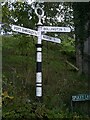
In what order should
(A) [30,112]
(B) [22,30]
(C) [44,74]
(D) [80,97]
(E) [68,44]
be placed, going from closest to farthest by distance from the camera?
(B) [22,30] → (A) [30,112] → (D) [80,97] → (C) [44,74] → (E) [68,44]

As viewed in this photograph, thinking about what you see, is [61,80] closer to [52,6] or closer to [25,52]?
[25,52]

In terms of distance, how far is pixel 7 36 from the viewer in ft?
34.9

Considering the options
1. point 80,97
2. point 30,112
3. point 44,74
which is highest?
point 44,74

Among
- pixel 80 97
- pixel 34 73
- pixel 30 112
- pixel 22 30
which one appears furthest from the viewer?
pixel 34 73

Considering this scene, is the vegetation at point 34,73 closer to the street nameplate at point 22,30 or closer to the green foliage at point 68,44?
the green foliage at point 68,44

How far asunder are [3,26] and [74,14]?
2.19m

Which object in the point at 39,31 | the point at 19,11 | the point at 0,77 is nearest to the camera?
the point at 39,31

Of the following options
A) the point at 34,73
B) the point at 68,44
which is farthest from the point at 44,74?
the point at 68,44

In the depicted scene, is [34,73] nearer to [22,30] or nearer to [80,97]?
[80,97]

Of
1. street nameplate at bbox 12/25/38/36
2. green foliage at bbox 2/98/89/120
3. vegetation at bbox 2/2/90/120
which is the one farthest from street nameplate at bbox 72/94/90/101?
street nameplate at bbox 12/25/38/36

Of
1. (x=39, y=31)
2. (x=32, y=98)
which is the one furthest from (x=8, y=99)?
(x=39, y=31)

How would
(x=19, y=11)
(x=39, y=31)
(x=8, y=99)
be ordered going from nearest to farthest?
(x=39, y=31)
(x=8, y=99)
(x=19, y=11)

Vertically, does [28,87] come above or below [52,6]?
below

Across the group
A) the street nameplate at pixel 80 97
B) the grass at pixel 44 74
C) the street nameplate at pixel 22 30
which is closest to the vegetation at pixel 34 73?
the grass at pixel 44 74
